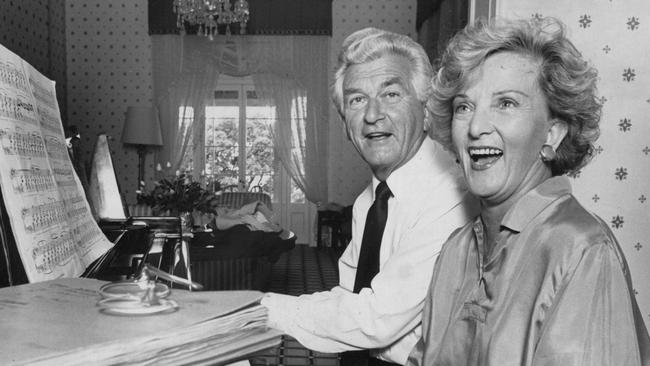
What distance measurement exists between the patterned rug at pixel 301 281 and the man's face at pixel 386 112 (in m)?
1.90

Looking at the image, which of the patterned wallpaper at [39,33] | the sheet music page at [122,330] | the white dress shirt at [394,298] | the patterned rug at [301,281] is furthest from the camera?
the patterned wallpaper at [39,33]

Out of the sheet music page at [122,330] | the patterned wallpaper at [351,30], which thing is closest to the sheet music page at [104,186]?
the sheet music page at [122,330]

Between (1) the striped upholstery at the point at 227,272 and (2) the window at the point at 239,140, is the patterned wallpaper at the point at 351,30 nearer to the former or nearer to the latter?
(2) the window at the point at 239,140

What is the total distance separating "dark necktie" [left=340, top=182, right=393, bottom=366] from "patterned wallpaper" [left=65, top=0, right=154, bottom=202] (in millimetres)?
7981

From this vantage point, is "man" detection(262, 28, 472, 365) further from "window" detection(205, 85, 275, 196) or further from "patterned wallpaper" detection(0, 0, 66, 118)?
"window" detection(205, 85, 275, 196)

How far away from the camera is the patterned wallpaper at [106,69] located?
8960 mm

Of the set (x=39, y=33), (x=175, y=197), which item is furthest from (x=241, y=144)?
(x=175, y=197)

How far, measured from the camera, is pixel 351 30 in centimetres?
895

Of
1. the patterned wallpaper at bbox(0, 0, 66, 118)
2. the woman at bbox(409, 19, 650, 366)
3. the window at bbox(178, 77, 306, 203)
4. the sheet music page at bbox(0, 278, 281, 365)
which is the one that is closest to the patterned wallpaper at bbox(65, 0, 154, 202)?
the patterned wallpaper at bbox(0, 0, 66, 118)

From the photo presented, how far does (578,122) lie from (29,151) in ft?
3.12

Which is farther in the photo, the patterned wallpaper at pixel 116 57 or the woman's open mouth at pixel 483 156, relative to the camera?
the patterned wallpaper at pixel 116 57

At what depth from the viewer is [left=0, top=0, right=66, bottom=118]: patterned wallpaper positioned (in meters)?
6.43

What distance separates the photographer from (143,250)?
128 centimetres

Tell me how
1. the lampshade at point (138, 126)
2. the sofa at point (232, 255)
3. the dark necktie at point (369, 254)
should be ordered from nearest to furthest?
1. the dark necktie at point (369, 254)
2. the sofa at point (232, 255)
3. the lampshade at point (138, 126)
